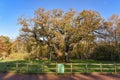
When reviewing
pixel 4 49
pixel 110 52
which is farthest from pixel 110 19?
pixel 4 49

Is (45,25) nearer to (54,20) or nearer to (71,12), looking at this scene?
(54,20)

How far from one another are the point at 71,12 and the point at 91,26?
3634mm

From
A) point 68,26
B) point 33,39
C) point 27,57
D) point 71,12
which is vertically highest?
point 71,12

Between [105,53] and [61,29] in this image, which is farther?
[105,53]

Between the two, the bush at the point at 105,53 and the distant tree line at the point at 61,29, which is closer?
the distant tree line at the point at 61,29

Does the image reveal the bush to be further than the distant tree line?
Yes

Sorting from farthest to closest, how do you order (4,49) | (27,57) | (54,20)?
(4,49) < (27,57) < (54,20)

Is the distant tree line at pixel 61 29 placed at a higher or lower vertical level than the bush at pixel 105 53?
higher

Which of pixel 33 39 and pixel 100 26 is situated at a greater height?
pixel 100 26

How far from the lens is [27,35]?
95.0 ft

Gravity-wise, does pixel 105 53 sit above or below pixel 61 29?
below

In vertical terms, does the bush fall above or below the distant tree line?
below

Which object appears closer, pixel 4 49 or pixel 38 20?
pixel 38 20

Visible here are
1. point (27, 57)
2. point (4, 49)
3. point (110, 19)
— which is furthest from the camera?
point (4, 49)
